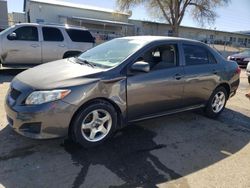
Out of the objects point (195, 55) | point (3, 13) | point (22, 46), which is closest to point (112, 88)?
point (195, 55)

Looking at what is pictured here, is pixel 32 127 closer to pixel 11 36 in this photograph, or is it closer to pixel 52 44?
pixel 11 36

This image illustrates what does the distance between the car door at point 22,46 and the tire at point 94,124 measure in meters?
6.46

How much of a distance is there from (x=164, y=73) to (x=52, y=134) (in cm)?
212

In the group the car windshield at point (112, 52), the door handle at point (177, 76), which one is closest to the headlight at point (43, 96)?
the car windshield at point (112, 52)

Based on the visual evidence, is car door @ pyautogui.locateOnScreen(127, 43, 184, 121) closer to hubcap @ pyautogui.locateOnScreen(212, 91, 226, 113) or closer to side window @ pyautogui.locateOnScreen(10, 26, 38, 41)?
hubcap @ pyautogui.locateOnScreen(212, 91, 226, 113)

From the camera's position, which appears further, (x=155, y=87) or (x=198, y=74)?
(x=198, y=74)

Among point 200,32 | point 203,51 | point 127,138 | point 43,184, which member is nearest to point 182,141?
point 127,138

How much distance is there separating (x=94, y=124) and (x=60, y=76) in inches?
33.7

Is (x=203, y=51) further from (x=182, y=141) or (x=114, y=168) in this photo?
(x=114, y=168)

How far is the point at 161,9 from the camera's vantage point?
116 feet

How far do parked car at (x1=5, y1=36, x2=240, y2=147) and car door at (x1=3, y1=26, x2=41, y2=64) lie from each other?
513 cm

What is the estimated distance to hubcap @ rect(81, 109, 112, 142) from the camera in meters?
3.94

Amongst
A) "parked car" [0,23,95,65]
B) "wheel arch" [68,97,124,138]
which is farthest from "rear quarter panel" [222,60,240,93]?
"parked car" [0,23,95,65]

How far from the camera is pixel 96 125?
404 cm
